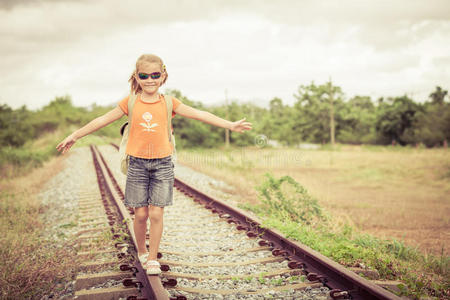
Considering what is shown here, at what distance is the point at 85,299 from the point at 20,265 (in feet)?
3.70

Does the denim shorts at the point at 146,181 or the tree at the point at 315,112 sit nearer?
the denim shorts at the point at 146,181

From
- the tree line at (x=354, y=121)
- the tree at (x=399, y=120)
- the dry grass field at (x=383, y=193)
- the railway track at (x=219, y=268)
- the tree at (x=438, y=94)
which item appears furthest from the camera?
the tree at (x=438, y=94)

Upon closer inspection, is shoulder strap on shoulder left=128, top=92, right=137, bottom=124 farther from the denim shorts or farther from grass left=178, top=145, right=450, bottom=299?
grass left=178, top=145, right=450, bottom=299

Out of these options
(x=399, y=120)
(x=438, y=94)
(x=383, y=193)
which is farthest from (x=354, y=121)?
(x=383, y=193)

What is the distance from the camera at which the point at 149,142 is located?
2.82 meters

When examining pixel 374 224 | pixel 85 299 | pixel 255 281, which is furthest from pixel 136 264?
pixel 374 224

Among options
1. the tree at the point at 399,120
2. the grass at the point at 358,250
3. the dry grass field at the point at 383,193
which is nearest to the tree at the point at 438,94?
the tree at the point at 399,120

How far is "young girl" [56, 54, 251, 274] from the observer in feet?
9.24

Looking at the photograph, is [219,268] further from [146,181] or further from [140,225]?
[146,181]

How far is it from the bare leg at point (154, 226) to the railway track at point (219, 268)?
0.57 ft

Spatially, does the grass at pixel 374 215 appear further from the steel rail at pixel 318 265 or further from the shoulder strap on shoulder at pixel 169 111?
the shoulder strap on shoulder at pixel 169 111

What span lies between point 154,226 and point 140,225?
5.8 inches

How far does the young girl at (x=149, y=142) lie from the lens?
282 cm

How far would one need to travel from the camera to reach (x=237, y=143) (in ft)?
88.6
